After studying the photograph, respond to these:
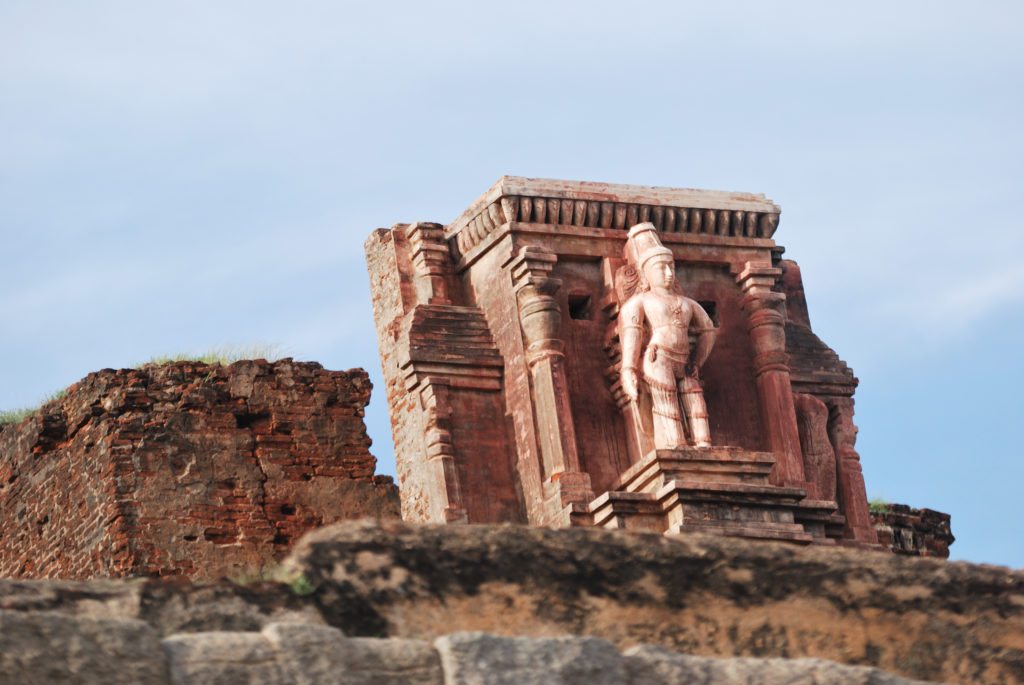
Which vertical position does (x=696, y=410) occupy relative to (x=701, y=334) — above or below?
below

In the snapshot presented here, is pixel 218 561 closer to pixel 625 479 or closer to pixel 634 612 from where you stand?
pixel 625 479

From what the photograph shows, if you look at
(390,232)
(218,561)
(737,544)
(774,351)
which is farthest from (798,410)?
(737,544)

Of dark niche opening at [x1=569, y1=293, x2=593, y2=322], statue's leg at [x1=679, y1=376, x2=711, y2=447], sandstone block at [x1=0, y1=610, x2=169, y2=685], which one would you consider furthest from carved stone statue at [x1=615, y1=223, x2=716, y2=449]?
sandstone block at [x1=0, y1=610, x2=169, y2=685]

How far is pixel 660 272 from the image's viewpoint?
13.4m

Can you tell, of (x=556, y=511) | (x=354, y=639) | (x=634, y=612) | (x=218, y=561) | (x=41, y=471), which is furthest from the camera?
(x=41, y=471)

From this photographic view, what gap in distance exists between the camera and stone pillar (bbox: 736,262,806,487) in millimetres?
13602

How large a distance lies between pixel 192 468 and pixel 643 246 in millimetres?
3530

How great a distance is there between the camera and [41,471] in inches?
634

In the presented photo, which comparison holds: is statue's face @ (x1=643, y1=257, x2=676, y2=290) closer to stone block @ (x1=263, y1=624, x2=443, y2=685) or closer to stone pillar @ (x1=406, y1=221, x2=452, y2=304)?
stone pillar @ (x1=406, y1=221, x2=452, y2=304)

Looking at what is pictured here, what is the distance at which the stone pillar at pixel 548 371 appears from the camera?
504 inches

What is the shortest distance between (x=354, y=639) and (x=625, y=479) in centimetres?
812

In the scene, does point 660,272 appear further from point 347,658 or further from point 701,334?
point 347,658

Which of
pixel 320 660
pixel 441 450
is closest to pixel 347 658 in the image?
pixel 320 660

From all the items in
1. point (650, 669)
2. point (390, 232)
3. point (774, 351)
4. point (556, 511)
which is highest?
point (390, 232)
